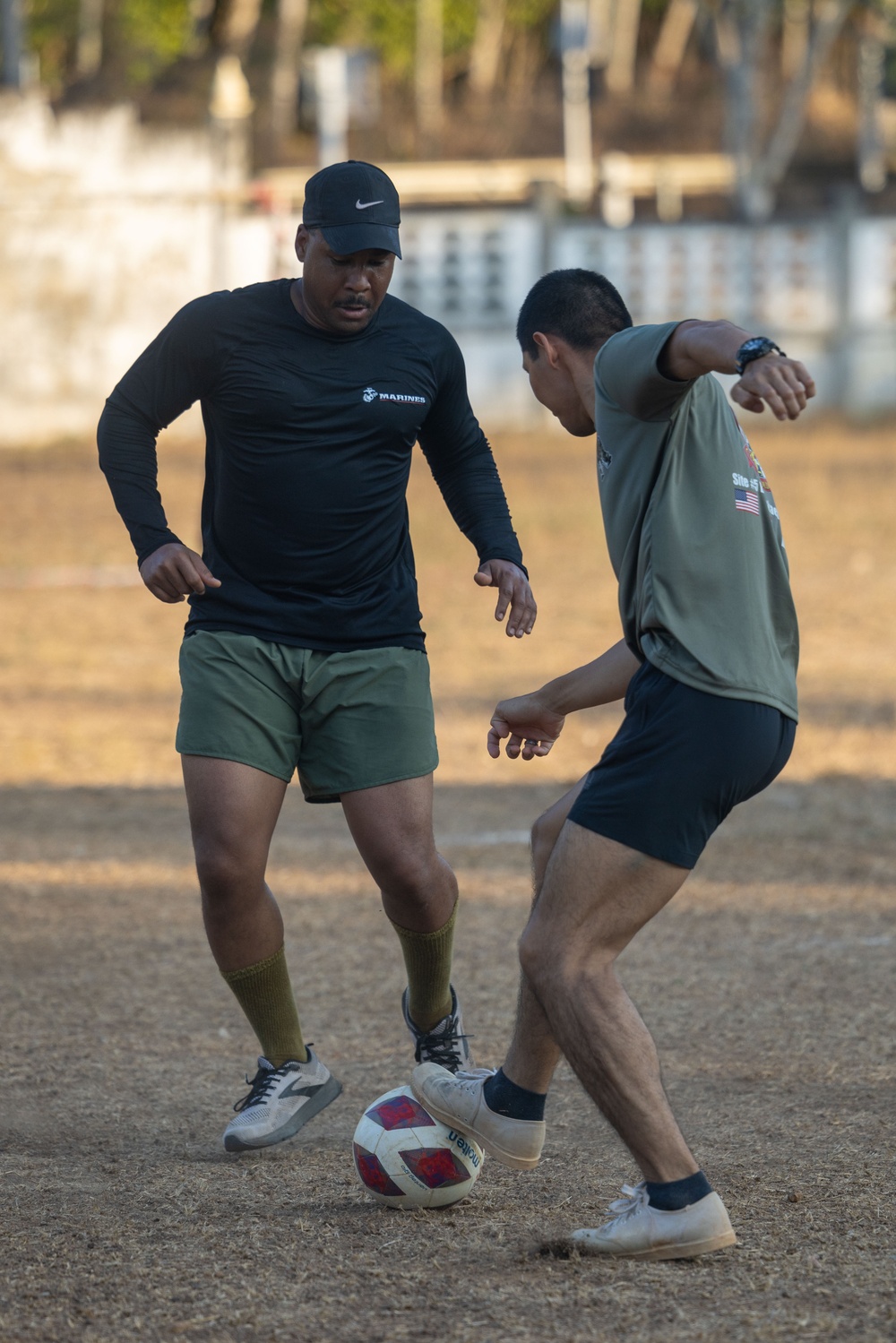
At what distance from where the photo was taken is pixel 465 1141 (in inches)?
165

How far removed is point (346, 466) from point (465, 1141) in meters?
1.66

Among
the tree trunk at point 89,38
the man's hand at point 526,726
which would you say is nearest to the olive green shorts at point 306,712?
the man's hand at point 526,726

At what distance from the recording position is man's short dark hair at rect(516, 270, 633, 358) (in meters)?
3.95


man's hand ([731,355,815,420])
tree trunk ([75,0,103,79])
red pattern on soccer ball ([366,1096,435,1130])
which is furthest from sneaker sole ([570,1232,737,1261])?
tree trunk ([75,0,103,79])

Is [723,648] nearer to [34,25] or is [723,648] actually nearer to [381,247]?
[381,247]

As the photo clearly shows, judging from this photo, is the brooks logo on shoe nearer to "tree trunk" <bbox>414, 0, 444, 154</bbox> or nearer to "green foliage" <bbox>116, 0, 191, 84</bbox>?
"tree trunk" <bbox>414, 0, 444, 154</bbox>

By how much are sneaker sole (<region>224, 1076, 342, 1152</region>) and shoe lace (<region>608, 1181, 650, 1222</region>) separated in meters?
1.07

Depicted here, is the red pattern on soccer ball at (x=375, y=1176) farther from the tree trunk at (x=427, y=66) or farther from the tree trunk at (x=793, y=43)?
the tree trunk at (x=427, y=66)

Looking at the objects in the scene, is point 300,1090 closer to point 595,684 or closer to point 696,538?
point 595,684

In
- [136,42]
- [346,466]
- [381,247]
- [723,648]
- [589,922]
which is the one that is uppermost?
[136,42]

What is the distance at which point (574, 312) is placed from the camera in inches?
156

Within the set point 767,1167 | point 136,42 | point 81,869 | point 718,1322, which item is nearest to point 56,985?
point 81,869

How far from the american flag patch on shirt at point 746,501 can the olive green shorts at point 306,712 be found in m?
1.28

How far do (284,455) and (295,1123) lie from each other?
5.50ft
